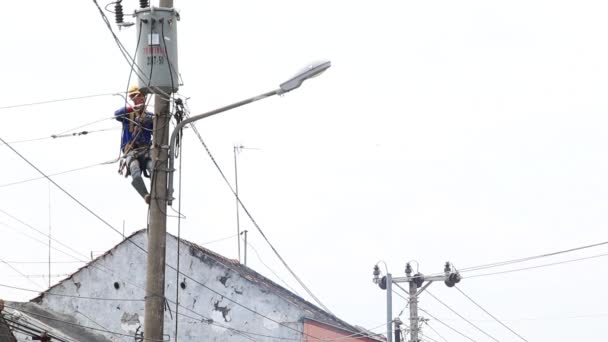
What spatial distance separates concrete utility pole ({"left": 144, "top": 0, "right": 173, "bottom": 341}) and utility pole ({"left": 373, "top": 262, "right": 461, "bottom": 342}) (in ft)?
54.8

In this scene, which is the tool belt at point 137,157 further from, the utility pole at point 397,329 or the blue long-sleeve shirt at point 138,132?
the utility pole at point 397,329

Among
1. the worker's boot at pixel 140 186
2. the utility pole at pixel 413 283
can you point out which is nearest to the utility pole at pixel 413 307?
the utility pole at pixel 413 283

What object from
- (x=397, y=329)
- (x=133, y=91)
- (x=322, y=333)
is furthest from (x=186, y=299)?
(x=133, y=91)

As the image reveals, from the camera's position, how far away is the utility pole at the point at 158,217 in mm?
13727

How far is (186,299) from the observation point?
1181 inches

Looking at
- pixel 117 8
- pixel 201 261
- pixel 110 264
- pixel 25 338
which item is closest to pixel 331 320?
A: pixel 201 261

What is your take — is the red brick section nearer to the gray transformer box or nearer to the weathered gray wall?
the weathered gray wall

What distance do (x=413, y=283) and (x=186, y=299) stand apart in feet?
19.4

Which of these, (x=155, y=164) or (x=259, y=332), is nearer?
(x=155, y=164)

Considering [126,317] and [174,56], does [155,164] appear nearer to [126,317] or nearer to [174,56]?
[174,56]

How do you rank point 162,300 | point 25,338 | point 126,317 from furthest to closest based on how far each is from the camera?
point 126,317 → point 25,338 → point 162,300

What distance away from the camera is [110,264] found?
99.0 ft

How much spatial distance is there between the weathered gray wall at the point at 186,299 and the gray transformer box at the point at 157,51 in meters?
15.4

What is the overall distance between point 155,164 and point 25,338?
10.4 m
